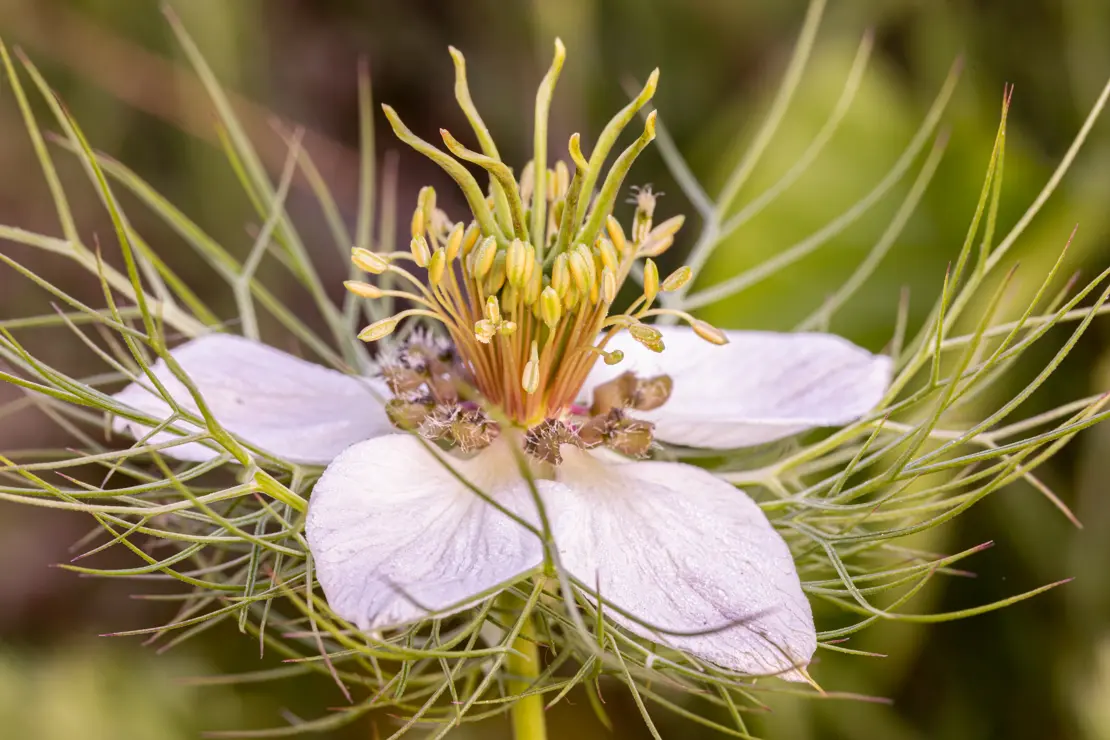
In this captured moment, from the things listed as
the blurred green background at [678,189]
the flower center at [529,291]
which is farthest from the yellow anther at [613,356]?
the blurred green background at [678,189]

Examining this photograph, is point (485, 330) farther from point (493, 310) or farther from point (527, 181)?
point (527, 181)

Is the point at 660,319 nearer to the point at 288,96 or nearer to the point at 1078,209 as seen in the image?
the point at 1078,209

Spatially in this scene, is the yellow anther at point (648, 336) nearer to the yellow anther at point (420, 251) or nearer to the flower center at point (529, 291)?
the flower center at point (529, 291)

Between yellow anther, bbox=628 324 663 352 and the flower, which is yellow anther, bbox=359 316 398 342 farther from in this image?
yellow anther, bbox=628 324 663 352

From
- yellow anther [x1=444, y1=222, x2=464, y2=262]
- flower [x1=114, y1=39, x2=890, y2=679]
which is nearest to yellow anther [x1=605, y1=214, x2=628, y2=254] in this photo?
flower [x1=114, y1=39, x2=890, y2=679]

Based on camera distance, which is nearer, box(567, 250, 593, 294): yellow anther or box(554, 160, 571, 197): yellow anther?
box(567, 250, 593, 294): yellow anther

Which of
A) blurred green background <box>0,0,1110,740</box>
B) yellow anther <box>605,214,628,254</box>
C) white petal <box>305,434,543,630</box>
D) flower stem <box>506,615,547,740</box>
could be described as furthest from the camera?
blurred green background <box>0,0,1110,740</box>
